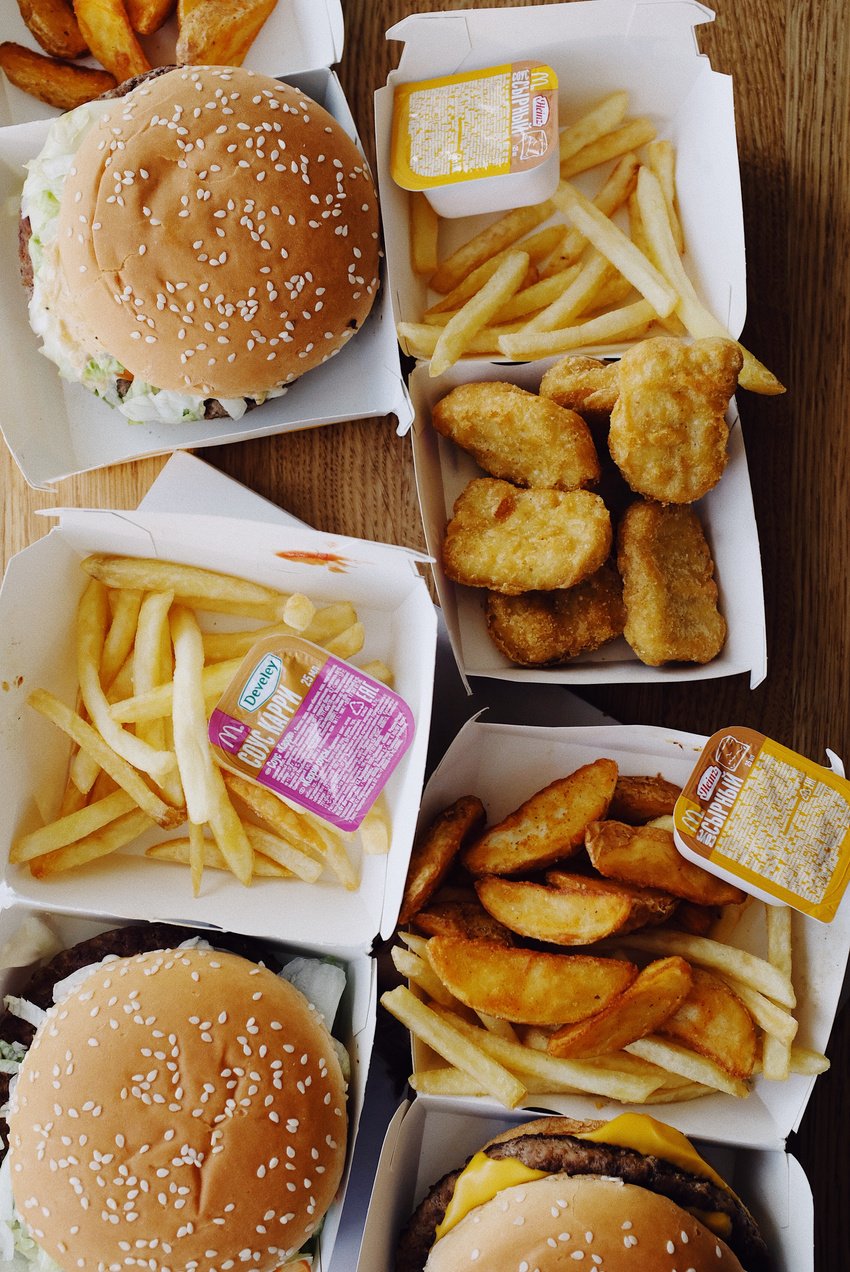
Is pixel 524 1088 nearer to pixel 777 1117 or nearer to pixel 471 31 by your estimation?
pixel 777 1117

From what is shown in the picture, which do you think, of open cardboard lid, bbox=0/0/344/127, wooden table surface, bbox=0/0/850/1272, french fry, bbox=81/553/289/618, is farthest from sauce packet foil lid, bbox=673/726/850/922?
open cardboard lid, bbox=0/0/344/127

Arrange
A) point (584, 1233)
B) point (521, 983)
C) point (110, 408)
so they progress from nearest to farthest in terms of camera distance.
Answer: point (584, 1233)
point (521, 983)
point (110, 408)

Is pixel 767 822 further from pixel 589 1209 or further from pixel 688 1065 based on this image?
pixel 589 1209

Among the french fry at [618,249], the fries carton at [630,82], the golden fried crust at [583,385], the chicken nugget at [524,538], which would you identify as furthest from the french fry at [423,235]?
the chicken nugget at [524,538]

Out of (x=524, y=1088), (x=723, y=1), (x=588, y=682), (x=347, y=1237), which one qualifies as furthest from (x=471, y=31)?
(x=347, y=1237)

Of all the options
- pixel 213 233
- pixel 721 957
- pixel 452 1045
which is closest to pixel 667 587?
pixel 721 957

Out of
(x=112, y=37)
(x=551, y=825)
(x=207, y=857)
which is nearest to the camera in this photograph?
(x=551, y=825)

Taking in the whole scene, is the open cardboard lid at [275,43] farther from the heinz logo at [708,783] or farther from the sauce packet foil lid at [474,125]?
the heinz logo at [708,783]
